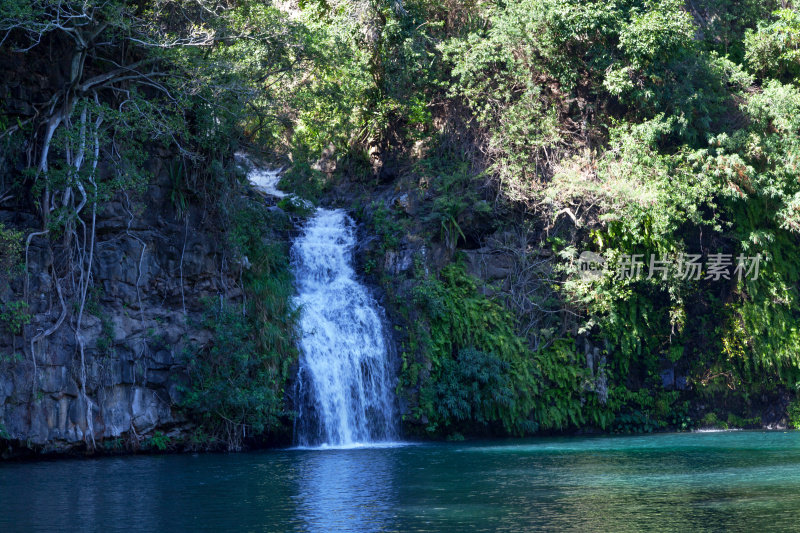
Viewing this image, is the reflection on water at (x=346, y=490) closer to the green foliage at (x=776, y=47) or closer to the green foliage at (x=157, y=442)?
the green foliage at (x=157, y=442)

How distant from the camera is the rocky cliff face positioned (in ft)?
50.0

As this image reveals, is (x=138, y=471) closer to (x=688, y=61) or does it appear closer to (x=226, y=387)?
(x=226, y=387)

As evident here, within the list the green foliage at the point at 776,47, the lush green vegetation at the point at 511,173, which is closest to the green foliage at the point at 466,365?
the lush green vegetation at the point at 511,173

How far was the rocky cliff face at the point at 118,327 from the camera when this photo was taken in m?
15.2

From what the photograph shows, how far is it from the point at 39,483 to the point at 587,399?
13.0 m

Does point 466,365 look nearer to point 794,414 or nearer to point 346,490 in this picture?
point 346,490

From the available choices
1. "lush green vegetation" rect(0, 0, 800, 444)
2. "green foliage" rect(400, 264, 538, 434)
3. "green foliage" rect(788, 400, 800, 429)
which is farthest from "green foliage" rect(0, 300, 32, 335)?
"green foliage" rect(788, 400, 800, 429)

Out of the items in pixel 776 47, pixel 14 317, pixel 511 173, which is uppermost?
pixel 776 47

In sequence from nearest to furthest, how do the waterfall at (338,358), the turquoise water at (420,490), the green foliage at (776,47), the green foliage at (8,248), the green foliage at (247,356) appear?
the turquoise water at (420,490) < the green foliage at (8,248) < the green foliage at (247,356) < the waterfall at (338,358) < the green foliage at (776,47)

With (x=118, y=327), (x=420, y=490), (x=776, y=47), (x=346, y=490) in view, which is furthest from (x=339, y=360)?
(x=776, y=47)

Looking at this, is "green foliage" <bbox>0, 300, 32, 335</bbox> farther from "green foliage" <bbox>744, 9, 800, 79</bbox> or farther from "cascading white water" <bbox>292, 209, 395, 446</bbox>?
"green foliage" <bbox>744, 9, 800, 79</bbox>

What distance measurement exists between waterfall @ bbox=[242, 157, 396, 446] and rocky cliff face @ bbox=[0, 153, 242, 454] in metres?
2.07

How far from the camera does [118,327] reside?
16.5 meters

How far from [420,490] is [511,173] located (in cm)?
1266
